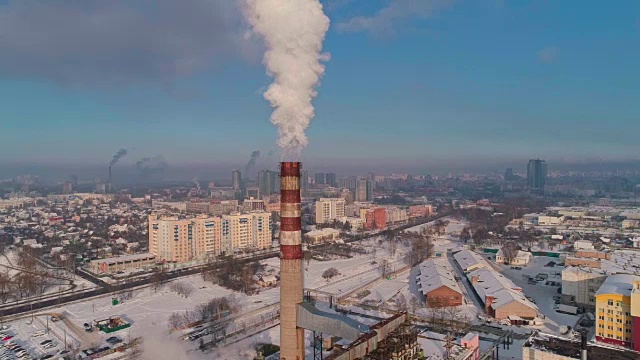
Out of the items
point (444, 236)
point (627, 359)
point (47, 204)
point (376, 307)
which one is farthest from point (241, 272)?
point (47, 204)

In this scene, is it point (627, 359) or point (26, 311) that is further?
point (26, 311)

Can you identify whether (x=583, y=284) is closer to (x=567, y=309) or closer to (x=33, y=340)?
(x=567, y=309)

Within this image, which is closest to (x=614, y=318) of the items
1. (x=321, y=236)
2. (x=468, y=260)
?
(x=468, y=260)

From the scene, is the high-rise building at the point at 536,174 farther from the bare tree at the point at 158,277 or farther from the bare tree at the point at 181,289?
the bare tree at the point at 181,289

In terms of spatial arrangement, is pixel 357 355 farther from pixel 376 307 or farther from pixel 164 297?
pixel 164 297

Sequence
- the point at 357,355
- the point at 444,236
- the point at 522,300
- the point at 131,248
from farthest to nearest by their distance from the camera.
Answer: the point at 444,236
the point at 131,248
the point at 522,300
the point at 357,355
